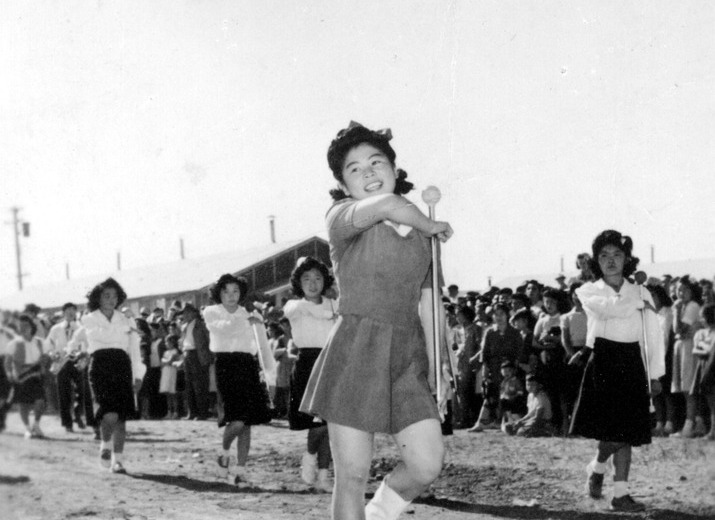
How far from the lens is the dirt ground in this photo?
6.52m

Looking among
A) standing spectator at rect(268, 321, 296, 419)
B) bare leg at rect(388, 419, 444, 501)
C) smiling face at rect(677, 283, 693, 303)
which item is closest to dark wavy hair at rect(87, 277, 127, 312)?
smiling face at rect(677, 283, 693, 303)

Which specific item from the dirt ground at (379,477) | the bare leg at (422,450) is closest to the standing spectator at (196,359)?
the dirt ground at (379,477)

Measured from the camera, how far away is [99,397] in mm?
9289

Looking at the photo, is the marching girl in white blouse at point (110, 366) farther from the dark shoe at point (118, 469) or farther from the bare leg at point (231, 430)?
the bare leg at point (231, 430)

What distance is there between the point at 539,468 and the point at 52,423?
9.43 metres

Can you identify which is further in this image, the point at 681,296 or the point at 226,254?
the point at 226,254

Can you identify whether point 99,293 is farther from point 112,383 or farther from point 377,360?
point 377,360

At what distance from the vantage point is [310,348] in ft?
25.7

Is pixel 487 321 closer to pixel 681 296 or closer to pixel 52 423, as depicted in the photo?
pixel 681 296

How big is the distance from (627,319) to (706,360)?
63.8 inches

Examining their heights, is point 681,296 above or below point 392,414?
above

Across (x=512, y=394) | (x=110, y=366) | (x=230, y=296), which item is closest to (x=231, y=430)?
(x=230, y=296)

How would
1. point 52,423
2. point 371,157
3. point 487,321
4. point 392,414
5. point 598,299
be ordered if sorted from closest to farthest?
1. point 392,414
2. point 371,157
3. point 598,299
4. point 487,321
5. point 52,423

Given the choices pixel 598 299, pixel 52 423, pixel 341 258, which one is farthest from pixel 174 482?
pixel 52 423
